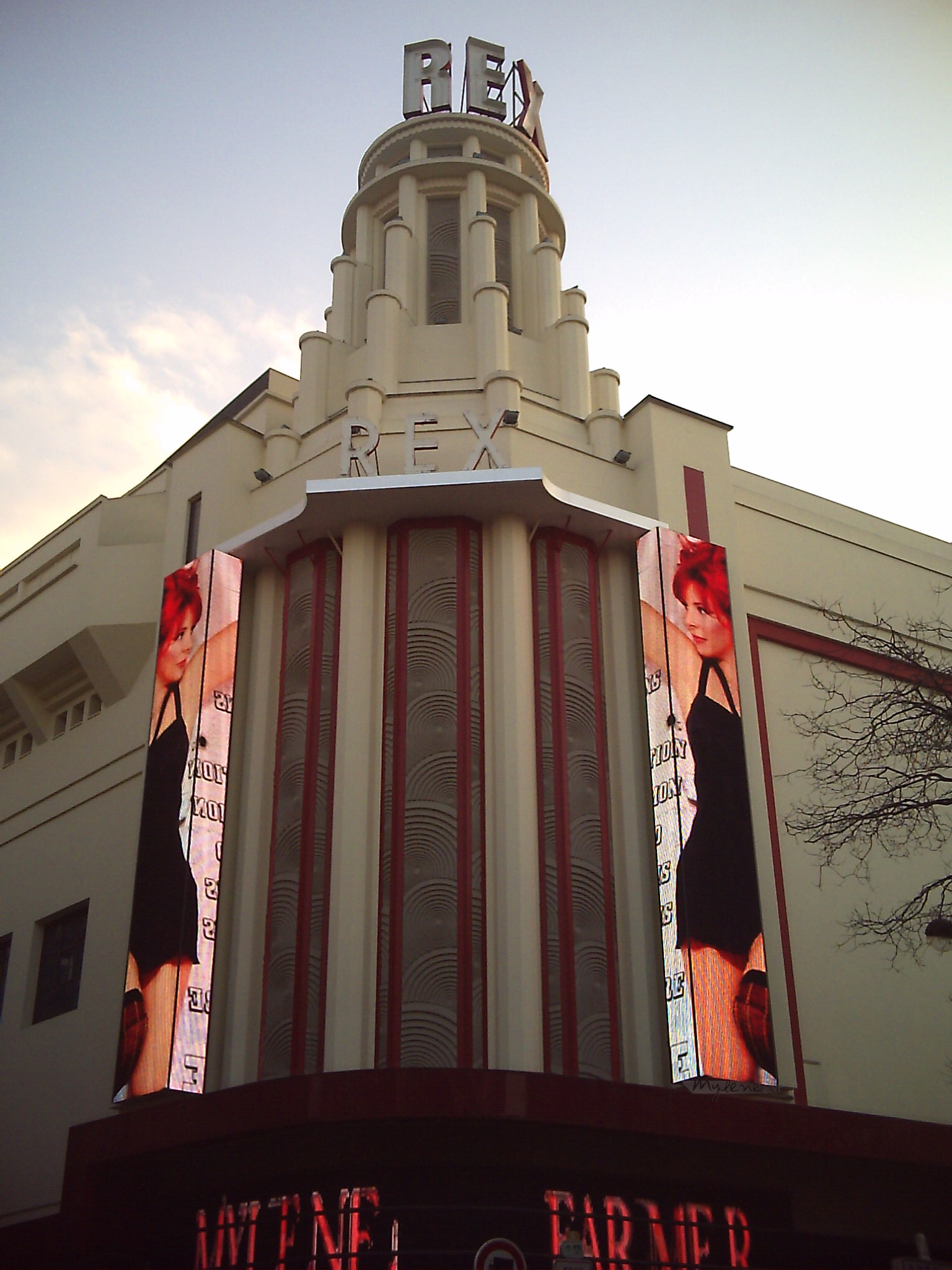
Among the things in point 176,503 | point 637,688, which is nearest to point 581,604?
point 637,688

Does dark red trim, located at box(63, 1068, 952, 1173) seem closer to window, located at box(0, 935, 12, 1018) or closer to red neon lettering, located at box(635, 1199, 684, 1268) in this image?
red neon lettering, located at box(635, 1199, 684, 1268)

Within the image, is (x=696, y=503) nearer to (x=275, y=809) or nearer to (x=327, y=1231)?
(x=275, y=809)

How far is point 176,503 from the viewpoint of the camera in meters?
24.2

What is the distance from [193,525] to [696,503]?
8.55 meters

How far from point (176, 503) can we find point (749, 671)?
33.8 feet

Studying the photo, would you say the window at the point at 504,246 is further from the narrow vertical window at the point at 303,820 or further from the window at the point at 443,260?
the narrow vertical window at the point at 303,820

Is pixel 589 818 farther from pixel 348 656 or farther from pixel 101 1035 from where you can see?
pixel 101 1035

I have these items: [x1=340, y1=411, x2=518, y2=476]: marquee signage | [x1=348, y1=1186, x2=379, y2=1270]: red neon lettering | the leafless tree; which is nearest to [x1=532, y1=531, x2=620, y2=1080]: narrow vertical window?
[x1=340, y1=411, x2=518, y2=476]: marquee signage

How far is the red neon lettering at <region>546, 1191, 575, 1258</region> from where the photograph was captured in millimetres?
16219

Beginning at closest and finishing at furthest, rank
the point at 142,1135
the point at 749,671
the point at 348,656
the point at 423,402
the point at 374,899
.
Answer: the point at 142,1135 → the point at 374,899 → the point at 348,656 → the point at 749,671 → the point at 423,402

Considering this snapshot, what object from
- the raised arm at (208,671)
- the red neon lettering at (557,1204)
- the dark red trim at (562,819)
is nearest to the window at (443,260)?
the dark red trim at (562,819)

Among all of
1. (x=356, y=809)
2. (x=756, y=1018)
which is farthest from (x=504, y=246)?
(x=756, y=1018)

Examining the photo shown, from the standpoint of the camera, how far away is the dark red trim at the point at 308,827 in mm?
17953

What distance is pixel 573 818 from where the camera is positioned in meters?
19.2
